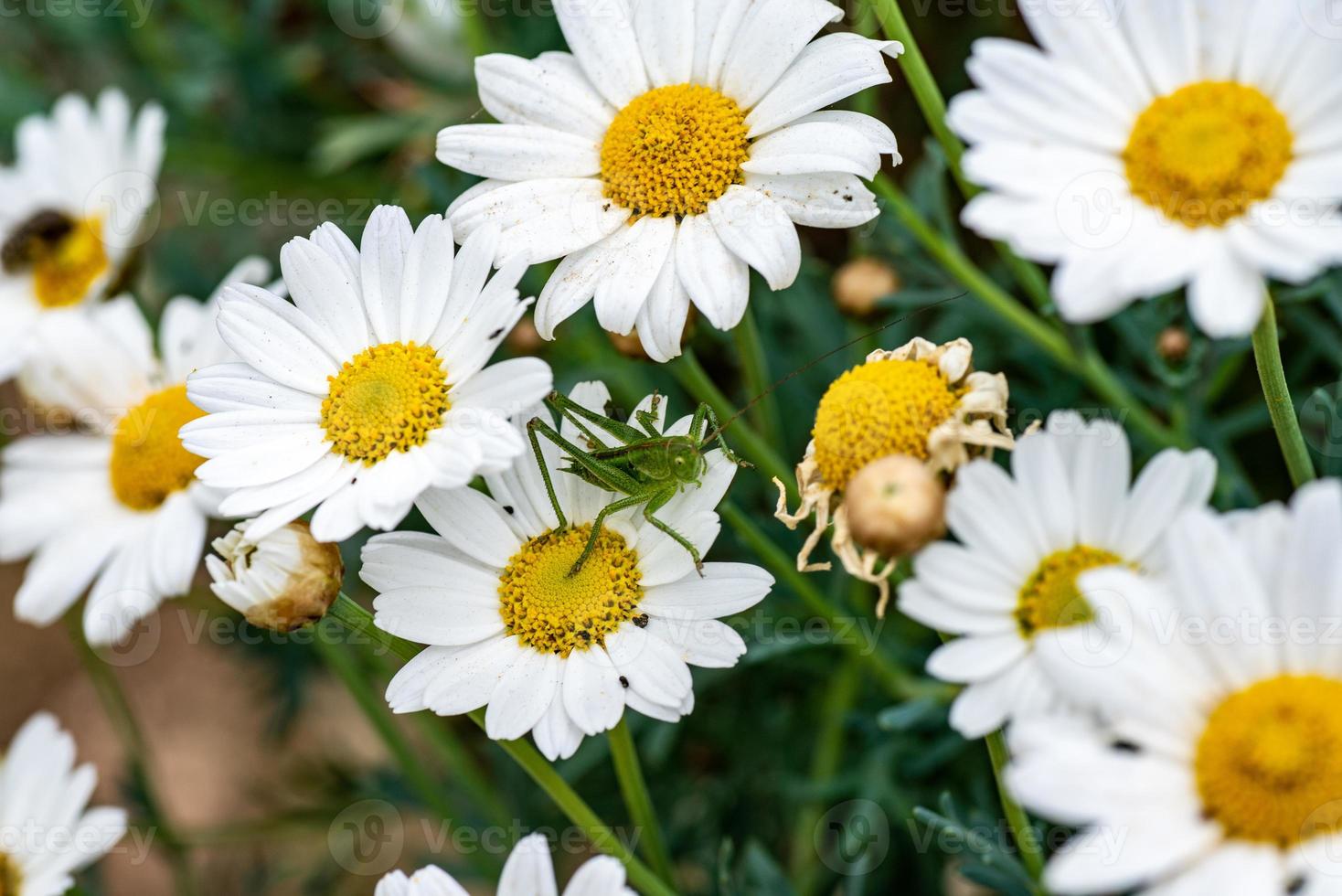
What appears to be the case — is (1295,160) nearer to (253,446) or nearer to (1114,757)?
(1114,757)

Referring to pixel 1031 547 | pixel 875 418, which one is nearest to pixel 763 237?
pixel 875 418

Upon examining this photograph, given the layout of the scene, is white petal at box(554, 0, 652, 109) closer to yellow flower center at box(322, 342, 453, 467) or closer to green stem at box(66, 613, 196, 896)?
yellow flower center at box(322, 342, 453, 467)

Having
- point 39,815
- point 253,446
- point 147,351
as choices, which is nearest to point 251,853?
point 39,815

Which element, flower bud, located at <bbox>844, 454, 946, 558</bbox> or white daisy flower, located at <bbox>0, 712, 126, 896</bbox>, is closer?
flower bud, located at <bbox>844, 454, 946, 558</bbox>

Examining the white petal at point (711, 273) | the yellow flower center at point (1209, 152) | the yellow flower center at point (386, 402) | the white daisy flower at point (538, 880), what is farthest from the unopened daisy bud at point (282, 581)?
the yellow flower center at point (1209, 152)


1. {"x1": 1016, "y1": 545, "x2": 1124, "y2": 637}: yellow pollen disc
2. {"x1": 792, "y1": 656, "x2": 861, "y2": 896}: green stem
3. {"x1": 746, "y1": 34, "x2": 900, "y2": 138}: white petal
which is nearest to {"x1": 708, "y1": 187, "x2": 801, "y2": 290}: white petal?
{"x1": 746, "y1": 34, "x2": 900, "y2": 138}: white petal
